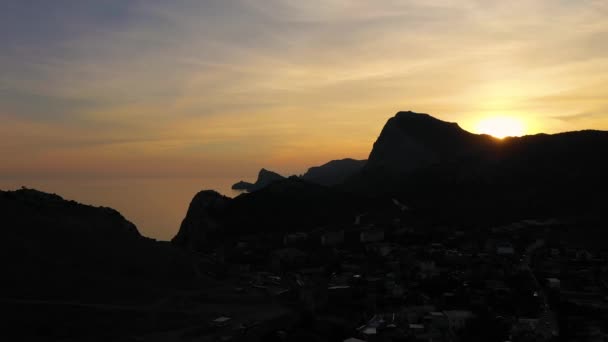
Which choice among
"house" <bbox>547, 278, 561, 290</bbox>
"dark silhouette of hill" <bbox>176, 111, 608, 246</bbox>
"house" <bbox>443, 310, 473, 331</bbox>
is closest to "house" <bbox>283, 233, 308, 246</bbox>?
"dark silhouette of hill" <bbox>176, 111, 608, 246</bbox>

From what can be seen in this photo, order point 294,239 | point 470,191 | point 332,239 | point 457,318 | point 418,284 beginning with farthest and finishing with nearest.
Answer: point 470,191, point 294,239, point 332,239, point 418,284, point 457,318

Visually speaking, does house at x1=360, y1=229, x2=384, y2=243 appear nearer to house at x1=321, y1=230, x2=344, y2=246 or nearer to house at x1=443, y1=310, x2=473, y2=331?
house at x1=321, y1=230, x2=344, y2=246

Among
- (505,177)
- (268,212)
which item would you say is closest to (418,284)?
(268,212)

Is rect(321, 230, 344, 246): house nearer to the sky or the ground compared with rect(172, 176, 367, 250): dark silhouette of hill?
nearer to the ground

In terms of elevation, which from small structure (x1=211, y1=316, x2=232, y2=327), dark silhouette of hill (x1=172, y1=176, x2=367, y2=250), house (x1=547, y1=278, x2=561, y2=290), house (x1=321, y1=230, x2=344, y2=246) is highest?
dark silhouette of hill (x1=172, y1=176, x2=367, y2=250)

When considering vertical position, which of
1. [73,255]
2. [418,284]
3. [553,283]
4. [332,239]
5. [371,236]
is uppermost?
[73,255]

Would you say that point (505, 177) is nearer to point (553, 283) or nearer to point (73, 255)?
point (553, 283)

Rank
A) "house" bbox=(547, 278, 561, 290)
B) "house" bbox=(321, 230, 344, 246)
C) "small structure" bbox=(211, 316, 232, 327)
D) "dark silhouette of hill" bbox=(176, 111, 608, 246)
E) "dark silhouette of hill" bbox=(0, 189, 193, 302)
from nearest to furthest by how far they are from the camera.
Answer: "small structure" bbox=(211, 316, 232, 327), "dark silhouette of hill" bbox=(0, 189, 193, 302), "house" bbox=(547, 278, 561, 290), "house" bbox=(321, 230, 344, 246), "dark silhouette of hill" bbox=(176, 111, 608, 246)

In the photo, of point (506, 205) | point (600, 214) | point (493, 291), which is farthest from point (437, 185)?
point (493, 291)
